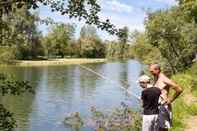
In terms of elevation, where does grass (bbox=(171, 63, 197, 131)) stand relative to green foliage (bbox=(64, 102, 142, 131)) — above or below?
above

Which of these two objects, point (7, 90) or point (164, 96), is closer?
point (7, 90)

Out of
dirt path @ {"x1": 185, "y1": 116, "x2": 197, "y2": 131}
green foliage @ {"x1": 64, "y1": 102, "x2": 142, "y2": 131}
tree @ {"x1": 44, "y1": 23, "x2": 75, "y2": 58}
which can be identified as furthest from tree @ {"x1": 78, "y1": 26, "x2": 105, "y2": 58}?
dirt path @ {"x1": 185, "y1": 116, "x2": 197, "y2": 131}

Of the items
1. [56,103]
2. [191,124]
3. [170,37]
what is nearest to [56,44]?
[170,37]

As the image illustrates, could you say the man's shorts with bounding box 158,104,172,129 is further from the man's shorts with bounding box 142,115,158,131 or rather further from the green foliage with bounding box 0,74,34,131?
the green foliage with bounding box 0,74,34,131

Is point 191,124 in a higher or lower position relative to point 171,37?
lower

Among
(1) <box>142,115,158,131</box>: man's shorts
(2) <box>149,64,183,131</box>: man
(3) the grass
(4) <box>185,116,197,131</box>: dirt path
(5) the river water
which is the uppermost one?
(2) <box>149,64,183,131</box>: man

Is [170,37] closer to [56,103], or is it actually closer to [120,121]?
[56,103]

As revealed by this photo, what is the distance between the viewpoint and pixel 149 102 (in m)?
7.81

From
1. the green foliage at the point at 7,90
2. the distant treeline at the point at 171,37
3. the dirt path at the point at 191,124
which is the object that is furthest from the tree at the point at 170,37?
the green foliage at the point at 7,90

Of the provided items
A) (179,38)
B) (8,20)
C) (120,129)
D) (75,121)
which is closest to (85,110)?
(75,121)

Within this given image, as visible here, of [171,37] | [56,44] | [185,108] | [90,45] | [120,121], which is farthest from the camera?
[90,45]

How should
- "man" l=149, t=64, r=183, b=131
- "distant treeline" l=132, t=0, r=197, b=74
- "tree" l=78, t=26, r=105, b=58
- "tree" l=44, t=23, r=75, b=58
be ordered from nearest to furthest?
1. "man" l=149, t=64, r=183, b=131
2. "distant treeline" l=132, t=0, r=197, b=74
3. "tree" l=44, t=23, r=75, b=58
4. "tree" l=78, t=26, r=105, b=58

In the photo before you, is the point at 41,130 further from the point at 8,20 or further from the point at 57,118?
the point at 8,20

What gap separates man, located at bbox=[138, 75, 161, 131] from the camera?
7.70m
